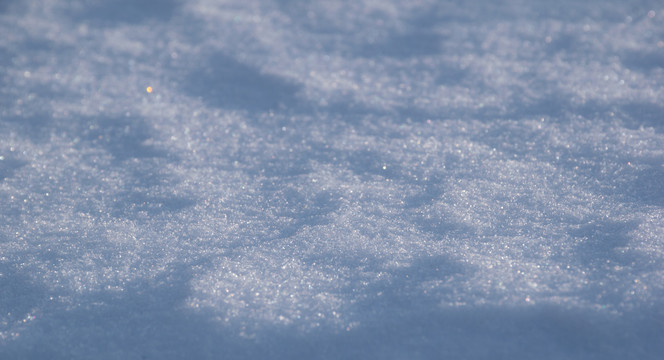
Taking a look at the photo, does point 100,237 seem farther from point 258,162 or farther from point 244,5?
point 244,5

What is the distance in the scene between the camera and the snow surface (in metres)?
0.89

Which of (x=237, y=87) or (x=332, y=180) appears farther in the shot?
(x=237, y=87)

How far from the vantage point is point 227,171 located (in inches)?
49.5

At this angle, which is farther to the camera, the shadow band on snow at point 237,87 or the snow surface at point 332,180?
the shadow band on snow at point 237,87

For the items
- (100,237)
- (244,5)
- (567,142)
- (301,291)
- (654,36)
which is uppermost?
(244,5)

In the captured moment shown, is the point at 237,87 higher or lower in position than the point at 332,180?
higher

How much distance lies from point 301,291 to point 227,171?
0.43 m

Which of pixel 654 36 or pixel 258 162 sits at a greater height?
pixel 654 36

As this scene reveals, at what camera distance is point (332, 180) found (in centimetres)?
121

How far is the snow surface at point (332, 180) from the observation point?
0.89 metres

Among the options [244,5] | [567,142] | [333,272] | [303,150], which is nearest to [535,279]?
[333,272]

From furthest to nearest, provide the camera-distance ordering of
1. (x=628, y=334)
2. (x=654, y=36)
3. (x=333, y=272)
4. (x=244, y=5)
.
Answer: (x=244, y=5), (x=654, y=36), (x=333, y=272), (x=628, y=334)

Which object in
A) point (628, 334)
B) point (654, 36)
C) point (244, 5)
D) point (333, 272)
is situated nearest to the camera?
point (628, 334)

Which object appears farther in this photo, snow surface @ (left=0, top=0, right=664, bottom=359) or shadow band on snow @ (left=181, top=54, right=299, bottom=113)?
shadow band on snow @ (left=181, top=54, right=299, bottom=113)
